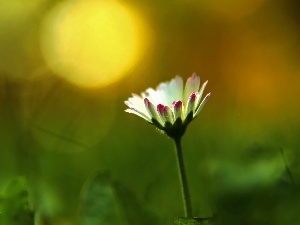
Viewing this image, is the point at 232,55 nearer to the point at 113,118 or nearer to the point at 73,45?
the point at 73,45

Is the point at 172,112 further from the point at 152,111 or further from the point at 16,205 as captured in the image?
the point at 16,205

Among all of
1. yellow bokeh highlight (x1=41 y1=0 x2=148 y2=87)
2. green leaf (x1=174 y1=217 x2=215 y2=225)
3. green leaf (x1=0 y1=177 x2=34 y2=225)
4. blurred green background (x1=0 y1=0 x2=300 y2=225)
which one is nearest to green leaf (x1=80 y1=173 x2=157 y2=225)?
blurred green background (x1=0 y1=0 x2=300 y2=225)

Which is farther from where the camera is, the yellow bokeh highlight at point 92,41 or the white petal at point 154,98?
the yellow bokeh highlight at point 92,41

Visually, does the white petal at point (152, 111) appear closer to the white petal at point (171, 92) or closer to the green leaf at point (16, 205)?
the white petal at point (171, 92)

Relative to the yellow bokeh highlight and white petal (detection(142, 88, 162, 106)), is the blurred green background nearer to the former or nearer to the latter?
the yellow bokeh highlight

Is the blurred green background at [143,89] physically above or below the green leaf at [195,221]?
above

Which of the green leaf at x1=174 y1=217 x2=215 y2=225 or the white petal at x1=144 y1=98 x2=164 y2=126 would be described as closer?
the green leaf at x1=174 y1=217 x2=215 y2=225

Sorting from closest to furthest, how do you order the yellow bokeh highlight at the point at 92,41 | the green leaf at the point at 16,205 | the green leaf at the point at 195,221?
1. the green leaf at the point at 195,221
2. the green leaf at the point at 16,205
3. the yellow bokeh highlight at the point at 92,41

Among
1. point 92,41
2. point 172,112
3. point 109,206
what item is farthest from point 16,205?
point 92,41

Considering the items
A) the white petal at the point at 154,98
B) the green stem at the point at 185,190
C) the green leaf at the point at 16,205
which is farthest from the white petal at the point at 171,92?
the green leaf at the point at 16,205
